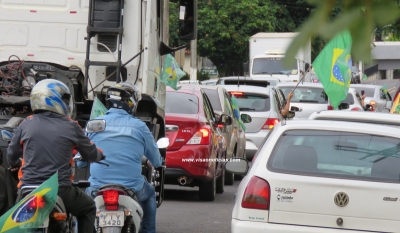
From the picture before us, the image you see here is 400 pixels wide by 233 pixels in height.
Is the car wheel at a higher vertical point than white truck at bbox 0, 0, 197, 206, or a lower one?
lower

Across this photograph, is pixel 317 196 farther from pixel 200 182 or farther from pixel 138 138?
pixel 200 182

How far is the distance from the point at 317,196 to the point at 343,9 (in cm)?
398

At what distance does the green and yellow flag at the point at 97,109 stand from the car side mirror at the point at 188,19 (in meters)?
1.80

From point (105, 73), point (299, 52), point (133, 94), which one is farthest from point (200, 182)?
point (299, 52)

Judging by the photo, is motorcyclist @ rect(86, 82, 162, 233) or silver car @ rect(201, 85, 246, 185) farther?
silver car @ rect(201, 85, 246, 185)

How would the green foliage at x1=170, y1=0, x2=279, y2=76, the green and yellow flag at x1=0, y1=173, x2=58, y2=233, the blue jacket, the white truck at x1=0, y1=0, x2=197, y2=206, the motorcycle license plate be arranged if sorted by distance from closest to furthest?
the green and yellow flag at x1=0, y1=173, x2=58, y2=233 → the motorcycle license plate → the blue jacket → the white truck at x1=0, y1=0, x2=197, y2=206 → the green foliage at x1=170, y1=0, x2=279, y2=76

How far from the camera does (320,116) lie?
7777 millimetres

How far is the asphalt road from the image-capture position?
9.64 m

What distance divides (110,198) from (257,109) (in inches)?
432

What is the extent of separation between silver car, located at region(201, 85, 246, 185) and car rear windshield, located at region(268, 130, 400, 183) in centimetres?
789

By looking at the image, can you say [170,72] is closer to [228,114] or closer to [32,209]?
[228,114]

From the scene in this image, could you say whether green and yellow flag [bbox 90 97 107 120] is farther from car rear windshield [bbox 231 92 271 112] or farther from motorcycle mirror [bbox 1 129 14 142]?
car rear windshield [bbox 231 92 271 112]

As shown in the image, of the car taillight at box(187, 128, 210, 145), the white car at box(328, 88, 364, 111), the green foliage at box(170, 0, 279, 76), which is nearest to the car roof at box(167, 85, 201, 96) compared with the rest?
the car taillight at box(187, 128, 210, 145)

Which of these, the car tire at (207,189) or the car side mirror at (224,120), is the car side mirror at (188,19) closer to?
the car tire at (207,189)
